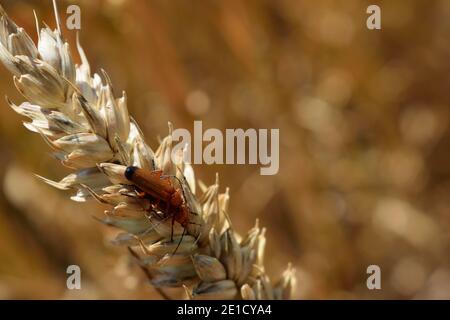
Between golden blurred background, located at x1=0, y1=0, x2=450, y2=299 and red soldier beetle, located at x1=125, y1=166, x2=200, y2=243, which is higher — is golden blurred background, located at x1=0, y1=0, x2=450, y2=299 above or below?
above

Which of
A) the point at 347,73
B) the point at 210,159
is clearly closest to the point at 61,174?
the point at 210,159

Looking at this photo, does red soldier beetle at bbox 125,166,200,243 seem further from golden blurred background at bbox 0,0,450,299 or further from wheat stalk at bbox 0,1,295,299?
golden blurred background at bbox 0,0,450,299

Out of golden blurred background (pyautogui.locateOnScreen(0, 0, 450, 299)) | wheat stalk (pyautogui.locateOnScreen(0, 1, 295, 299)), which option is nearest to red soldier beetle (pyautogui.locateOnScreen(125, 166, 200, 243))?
wheat stalk (pyautogui.locateOnScreen(0, 1, 295, 299))

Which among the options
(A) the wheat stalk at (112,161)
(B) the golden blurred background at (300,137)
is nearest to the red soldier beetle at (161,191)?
(A) the wheat stalk at (112,161)

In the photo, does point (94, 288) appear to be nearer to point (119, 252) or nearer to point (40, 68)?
point (119, 252)

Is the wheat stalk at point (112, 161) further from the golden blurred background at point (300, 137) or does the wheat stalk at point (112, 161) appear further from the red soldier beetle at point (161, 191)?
the golden blurred background at point (300, 137)

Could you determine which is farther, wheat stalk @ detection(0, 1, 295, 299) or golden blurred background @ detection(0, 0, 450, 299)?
golden blurred background @ detection(0, 0, 450, 299)
